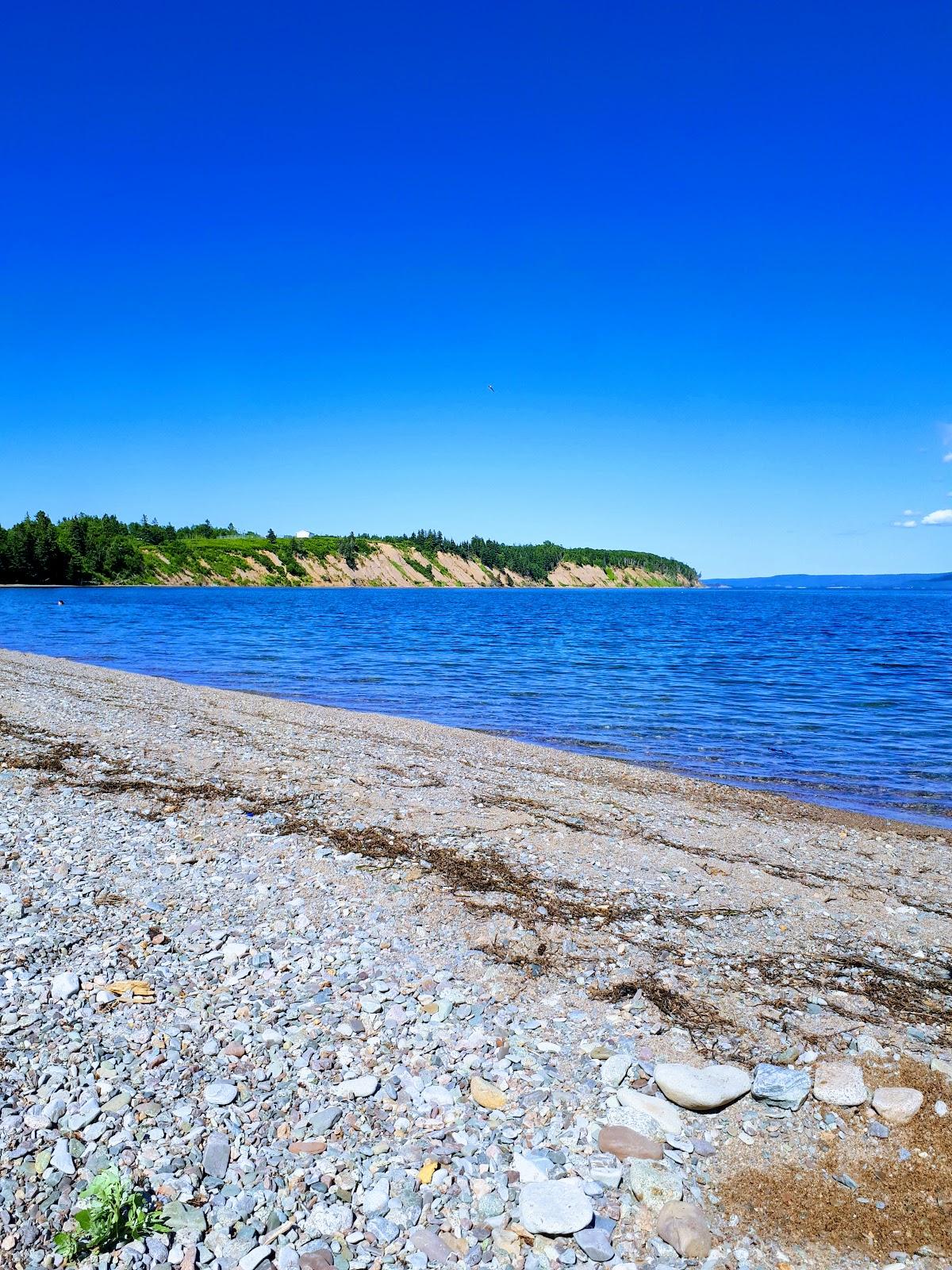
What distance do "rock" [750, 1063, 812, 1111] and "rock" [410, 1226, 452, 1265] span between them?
100 inches

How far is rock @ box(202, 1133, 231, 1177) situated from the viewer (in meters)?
4.57

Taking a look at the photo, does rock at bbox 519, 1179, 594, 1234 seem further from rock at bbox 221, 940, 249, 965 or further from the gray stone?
rock at bbox 221, 940, 249, 965

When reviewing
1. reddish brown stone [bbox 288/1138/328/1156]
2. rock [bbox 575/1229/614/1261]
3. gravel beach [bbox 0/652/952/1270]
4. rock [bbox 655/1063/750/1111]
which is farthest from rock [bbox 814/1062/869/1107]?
reddish brown stone [bbox 288/1138/328/1156]

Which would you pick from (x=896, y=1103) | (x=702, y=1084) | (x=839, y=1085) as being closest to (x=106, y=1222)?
(x=702, y=1084)

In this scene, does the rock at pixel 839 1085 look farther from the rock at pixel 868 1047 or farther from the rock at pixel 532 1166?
the rock at pixel 532 1166

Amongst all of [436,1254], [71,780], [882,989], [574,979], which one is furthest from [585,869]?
[71,780]

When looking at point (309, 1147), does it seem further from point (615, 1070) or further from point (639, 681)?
point (639, 681)

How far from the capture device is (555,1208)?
14.3 ft

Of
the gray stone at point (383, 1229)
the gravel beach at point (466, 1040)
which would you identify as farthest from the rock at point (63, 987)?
the gray stone at point (383, 1229)

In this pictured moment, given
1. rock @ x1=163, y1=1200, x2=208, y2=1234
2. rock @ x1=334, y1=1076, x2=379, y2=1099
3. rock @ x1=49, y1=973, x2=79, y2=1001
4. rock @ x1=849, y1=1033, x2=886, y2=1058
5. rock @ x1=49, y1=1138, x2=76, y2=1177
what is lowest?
rock @ x1=849, y1=1033, x2=886, y2=1058

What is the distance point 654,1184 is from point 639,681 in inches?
1147

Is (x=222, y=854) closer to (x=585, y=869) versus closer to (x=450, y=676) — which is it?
(x=585, y=869)

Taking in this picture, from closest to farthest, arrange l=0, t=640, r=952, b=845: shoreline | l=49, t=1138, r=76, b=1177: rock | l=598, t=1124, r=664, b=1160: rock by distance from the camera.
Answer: l=49, t=1138, r=76, b=1177: rock
l=598, t=1124, r=664, b=1160: rock
l=0, t=640, r=952, b=845: shoreline

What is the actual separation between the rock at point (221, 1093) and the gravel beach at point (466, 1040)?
0.05 m
